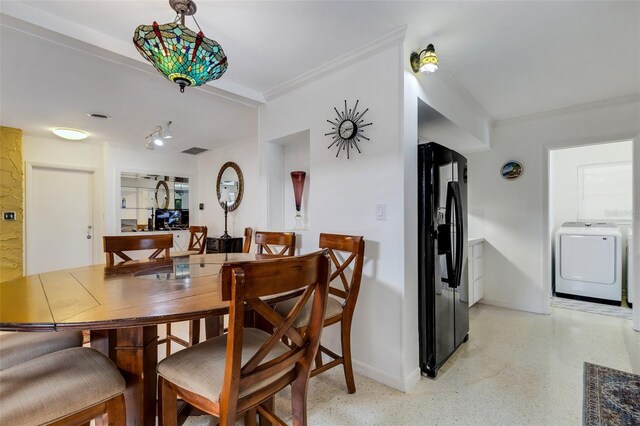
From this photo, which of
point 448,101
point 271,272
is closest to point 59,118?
point 271,272

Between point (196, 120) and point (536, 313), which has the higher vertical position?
point (196, 120)

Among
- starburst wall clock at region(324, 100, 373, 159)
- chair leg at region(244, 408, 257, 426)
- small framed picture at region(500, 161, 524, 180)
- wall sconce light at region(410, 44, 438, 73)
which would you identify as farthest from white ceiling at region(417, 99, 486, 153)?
chair leg at region(244, 408, 257, 426)

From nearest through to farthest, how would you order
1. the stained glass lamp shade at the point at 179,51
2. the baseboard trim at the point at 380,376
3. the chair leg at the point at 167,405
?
the chair leg at the point at 167,405, the stained glass lamp shade at the point at 179,51, the baseboard trim at the point at 380,376

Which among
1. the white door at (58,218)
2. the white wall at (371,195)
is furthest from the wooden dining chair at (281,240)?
the white door at (58,218)

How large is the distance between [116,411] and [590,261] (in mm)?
5080

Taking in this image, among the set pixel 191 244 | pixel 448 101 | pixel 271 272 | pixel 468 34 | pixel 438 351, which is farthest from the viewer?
pixel 191 244

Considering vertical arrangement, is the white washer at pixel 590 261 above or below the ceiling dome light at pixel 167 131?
below

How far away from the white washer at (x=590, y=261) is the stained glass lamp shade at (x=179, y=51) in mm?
4771

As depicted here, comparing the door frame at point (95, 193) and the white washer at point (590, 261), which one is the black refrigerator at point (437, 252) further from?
the door frame at point (95, 193)

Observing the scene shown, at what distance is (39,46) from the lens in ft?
6.50

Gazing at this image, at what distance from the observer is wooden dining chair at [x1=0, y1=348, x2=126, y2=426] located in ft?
2.90

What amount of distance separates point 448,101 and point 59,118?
4.35 m

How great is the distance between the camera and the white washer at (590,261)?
3602mm

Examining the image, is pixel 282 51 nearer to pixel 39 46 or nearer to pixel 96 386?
pixel 39 46
